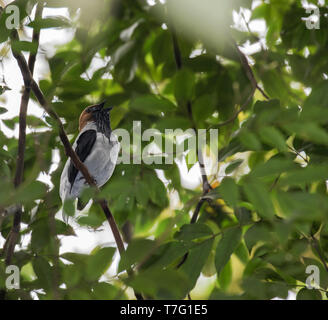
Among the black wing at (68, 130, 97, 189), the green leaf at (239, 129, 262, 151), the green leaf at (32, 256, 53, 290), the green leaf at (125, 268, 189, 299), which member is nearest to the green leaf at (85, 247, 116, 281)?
the green leaf at (125, 268, 189, 299)

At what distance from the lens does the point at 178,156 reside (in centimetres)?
209

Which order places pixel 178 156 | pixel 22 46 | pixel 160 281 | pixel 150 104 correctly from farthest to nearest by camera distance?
pixel 178 156 < pixel 22 46 < pixel 150 104 < pixel 160 281

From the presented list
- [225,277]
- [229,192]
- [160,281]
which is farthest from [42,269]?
[160,281]

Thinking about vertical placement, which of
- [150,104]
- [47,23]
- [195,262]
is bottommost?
[195,262]

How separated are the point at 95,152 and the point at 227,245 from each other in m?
2.14

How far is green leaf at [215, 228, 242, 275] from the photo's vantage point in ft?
6.92

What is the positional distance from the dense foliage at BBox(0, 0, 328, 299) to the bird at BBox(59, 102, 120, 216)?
0.40 meters

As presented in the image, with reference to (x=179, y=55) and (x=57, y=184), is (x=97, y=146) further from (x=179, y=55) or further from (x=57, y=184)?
(x=179, y=55)

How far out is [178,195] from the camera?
3273mm

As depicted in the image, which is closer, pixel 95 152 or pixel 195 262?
pixel 195 262

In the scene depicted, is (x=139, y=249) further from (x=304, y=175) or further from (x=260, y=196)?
(x=304, y=175)

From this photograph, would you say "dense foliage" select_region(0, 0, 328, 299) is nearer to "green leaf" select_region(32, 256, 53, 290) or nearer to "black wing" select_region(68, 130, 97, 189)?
"green leaf" select_region(32, 256, 53, 290)

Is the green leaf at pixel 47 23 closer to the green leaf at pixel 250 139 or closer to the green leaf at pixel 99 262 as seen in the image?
the green leaf at pixel 250 139

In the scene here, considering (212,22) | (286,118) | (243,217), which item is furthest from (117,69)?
(286,118)
